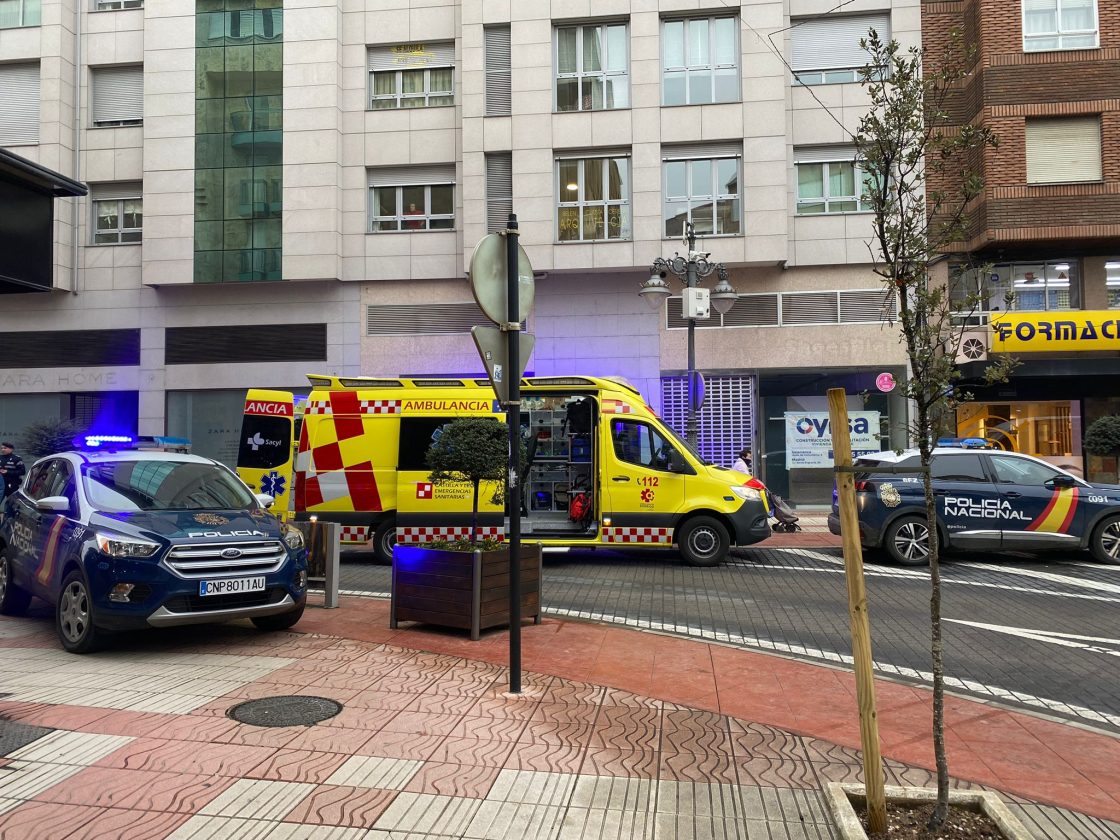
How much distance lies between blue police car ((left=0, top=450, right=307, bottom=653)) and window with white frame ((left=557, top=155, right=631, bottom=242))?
1454 cm

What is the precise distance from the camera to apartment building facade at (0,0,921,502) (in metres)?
21.0

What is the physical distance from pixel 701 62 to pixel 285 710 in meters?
20.0

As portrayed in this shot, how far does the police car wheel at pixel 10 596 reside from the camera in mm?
8227

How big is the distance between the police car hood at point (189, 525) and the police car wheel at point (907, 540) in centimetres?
858

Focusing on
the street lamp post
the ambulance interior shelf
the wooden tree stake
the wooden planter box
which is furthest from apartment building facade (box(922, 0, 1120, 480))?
the wooden tree stake

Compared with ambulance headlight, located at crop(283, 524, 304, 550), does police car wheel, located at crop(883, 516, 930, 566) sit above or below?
below

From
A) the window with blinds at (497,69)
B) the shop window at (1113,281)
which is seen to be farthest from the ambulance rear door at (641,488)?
the shop window at (1113,281)

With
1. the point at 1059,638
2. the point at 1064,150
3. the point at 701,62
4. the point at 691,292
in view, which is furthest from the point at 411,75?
the point at 1059,638

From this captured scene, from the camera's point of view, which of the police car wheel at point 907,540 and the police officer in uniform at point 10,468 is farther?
the police officer in uniform at point 10,468

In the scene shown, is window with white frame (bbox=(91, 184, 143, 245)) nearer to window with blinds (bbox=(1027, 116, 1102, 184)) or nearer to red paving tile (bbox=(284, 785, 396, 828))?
window with blinds (bbox=(1027, 116, 1102, 184))

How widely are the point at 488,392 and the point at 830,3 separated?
611 inches

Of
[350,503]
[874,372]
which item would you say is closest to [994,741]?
[350,503]

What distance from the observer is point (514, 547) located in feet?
18.2

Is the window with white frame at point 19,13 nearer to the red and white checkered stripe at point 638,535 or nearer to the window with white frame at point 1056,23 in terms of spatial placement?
the red and white checkered stripe at point 638,535
